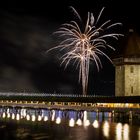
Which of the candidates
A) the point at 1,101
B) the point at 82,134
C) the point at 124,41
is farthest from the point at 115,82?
the point at 82,134

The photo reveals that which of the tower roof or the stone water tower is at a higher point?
the tower roof

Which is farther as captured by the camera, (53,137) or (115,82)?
(115,82)

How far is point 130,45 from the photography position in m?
108

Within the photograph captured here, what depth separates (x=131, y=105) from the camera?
9131 centimetres

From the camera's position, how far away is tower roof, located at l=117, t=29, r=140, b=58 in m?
106

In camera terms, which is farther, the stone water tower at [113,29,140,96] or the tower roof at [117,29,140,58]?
the tower roof at [117,29,140,58]

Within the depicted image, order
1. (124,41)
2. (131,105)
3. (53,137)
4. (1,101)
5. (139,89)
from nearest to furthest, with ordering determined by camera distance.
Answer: (53,137)
(131,105)
(139,89)
(124,41)
(1,101)

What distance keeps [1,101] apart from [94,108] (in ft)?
135

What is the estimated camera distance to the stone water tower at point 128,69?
101 metres

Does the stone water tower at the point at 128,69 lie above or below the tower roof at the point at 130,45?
below

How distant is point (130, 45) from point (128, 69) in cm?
823

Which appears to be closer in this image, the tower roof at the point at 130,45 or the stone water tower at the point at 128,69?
the stone water tower at the point at 128,69

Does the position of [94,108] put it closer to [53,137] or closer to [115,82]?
[115,82]

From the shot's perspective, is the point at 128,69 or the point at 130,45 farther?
the point at 130,45
